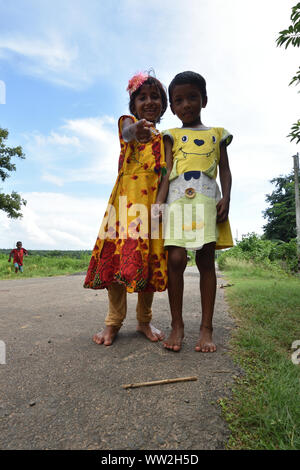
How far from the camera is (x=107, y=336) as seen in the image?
6.44 feet

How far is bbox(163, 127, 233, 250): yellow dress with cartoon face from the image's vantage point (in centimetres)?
191

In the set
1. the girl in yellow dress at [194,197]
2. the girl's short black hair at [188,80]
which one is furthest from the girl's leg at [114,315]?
the girl's short black hair at [188,80]

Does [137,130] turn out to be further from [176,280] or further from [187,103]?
[176,280]

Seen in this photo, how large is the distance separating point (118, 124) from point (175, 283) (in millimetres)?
1194

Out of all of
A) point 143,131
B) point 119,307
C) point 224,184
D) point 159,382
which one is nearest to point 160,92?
point 143,131

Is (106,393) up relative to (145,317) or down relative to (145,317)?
down

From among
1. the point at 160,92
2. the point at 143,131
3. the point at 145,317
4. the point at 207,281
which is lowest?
the point at 145,317

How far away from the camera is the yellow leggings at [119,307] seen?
80.5 inches

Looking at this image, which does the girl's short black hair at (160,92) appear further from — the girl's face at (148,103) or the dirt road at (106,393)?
the dirt road at (106,393)

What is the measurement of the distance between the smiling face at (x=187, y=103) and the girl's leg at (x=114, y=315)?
51.9 inches

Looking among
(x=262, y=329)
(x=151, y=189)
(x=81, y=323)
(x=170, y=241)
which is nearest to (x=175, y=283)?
(x=170, y=241)

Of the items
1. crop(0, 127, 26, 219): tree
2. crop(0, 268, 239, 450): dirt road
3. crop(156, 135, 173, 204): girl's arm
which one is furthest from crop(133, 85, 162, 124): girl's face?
crop(0, 127, 26, 219): tree

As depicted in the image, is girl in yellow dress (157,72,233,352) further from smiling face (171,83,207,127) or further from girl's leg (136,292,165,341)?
girl's leg (136,292,165,341)

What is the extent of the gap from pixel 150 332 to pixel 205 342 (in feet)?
1.42
